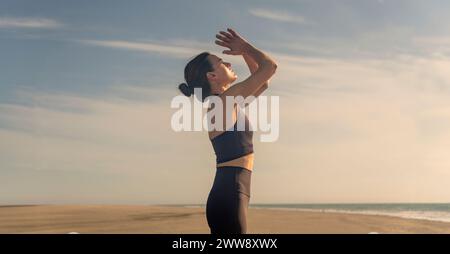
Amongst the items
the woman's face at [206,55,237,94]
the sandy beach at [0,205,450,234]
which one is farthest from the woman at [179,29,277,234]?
the sandy beach at [0,205,450,234]

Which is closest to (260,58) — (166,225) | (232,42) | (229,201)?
(232,42)

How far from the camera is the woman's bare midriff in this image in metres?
3.74

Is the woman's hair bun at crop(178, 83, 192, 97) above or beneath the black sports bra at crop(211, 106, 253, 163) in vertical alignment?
above

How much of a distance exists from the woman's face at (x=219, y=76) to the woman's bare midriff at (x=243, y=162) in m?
0.63

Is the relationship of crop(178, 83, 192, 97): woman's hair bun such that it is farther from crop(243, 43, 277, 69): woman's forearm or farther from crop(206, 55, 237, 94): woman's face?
crop(243, 43, 277, 69): woman's forearm

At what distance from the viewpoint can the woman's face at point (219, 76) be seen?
4.07 meters

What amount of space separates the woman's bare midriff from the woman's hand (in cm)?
82

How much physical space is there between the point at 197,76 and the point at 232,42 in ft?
1.29

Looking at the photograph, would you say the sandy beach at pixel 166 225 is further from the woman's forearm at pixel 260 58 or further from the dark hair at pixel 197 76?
the woman's forearm at pixel 260 58

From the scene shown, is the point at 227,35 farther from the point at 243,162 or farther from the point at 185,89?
the point at 243,162

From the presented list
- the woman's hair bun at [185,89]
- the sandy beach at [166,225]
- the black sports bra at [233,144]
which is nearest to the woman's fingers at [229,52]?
the woman's hair bun at [185,89]
